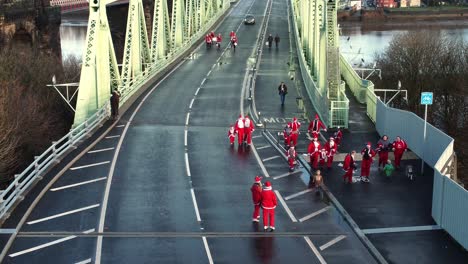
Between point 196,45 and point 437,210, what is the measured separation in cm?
5432

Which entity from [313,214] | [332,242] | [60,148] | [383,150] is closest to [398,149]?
[383,150]

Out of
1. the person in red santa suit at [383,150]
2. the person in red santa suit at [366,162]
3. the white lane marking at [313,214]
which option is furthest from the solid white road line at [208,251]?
the person in red santa suit at [383,150]

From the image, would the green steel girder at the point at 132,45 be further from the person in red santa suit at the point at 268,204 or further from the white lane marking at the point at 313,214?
the person in red santa suit at the point at 268,204

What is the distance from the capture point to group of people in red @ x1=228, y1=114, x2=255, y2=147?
2864 cm

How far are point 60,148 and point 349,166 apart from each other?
10324 millimetres

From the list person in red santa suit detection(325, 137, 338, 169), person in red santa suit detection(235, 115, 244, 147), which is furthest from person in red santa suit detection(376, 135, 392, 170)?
person in red santa suit detection(235, 115, 244, 147)

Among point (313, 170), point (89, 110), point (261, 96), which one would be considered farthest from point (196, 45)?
point (313, 170)

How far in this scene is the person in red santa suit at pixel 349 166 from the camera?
2325 centimetres

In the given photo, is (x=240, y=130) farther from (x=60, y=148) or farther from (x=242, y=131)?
(x=60, y=148)

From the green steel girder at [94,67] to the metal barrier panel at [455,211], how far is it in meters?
19.1

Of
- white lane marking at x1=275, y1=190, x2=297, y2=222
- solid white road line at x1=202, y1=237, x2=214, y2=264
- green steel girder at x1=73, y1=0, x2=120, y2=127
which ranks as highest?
green steel girder at x1=73, y1=0, x2=120, y2=127

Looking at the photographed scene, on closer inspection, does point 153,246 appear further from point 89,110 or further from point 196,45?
point 196,45

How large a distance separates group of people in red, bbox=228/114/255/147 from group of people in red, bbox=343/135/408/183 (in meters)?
5.14

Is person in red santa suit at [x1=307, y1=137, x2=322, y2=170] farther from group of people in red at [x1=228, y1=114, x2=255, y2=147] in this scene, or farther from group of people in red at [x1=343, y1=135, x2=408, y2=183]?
group of people in red at [x1=228, y1=114, x2=255, y2=147]
